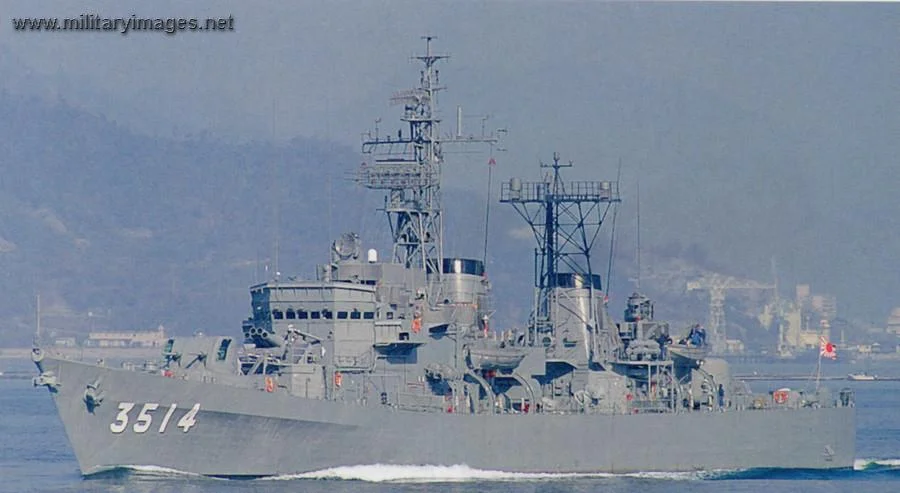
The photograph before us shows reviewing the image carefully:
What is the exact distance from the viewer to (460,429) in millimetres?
37531

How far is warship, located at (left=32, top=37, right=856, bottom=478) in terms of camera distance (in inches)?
1366

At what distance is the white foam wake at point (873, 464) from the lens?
149 ft

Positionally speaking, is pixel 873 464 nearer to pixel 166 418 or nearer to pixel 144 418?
pixel 166 418

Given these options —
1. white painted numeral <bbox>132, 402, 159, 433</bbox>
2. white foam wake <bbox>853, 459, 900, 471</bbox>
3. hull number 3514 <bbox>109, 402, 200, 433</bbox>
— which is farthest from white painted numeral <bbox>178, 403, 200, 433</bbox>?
white foam wake <bbox>853, 459, 900, 471</bbox>

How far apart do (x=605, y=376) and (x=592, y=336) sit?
1056 mm

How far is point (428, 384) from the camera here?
125 feet

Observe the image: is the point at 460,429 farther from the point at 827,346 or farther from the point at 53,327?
the point at 53,327

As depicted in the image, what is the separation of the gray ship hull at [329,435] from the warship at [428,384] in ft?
0.13

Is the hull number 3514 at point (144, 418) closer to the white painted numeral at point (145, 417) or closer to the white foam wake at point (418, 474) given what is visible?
the white painted numeral at point (145, 417)

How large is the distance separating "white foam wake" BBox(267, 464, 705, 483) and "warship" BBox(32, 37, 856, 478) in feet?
0.54

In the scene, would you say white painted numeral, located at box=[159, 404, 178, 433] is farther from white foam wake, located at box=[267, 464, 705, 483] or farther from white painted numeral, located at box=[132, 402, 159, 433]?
white foam wake, located at box=[267, 464, 705, 483]

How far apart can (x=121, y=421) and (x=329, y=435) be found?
4321 mm

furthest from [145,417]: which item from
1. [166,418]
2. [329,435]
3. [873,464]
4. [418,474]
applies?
[873,464]

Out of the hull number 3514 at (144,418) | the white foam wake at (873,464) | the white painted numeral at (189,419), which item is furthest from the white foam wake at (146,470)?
the white foam wake at (873,464)
